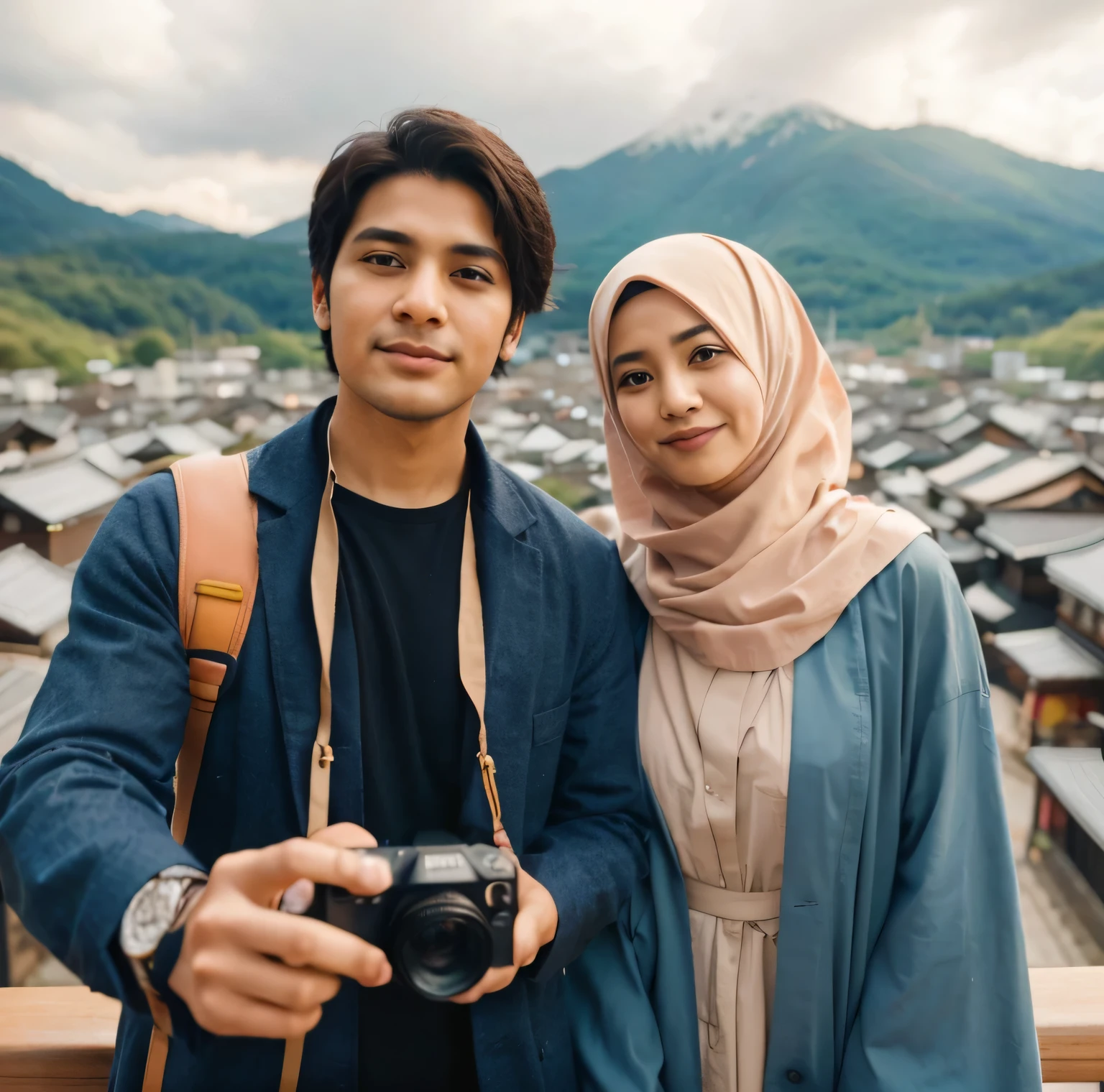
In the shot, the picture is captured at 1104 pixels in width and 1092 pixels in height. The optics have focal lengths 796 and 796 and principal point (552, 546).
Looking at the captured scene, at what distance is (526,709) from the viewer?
1229 millimetres

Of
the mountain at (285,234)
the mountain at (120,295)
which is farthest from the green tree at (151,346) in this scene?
the mountain at (285,234)

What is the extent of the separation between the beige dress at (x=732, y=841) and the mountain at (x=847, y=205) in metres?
1.76

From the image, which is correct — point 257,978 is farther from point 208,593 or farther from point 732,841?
point 732,841

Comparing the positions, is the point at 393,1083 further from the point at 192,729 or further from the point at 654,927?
the point at 192,729

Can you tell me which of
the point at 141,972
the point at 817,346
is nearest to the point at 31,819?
the point at 141,972

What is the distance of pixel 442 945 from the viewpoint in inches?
32.9

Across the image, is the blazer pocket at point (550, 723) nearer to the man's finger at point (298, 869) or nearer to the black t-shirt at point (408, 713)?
the black t-shirt at point (408, 713)

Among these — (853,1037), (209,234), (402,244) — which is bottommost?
(853,1037)

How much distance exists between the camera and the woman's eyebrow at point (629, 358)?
1390mm

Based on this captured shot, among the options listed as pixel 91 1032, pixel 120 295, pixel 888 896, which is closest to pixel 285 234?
pixel 120 295

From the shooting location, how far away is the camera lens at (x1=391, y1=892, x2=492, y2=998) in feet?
2.58

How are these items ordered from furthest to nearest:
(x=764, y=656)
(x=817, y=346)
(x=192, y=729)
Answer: (x=817, y=346) < (x=764, y=656) < (x=192, y=729)

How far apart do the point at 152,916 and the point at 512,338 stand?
1.04 meters

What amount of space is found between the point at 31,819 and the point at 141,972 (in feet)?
0.70
